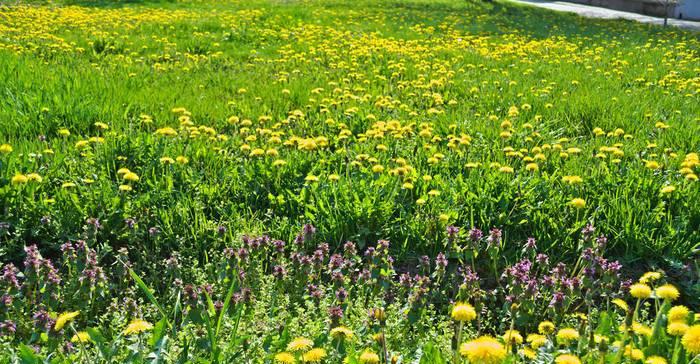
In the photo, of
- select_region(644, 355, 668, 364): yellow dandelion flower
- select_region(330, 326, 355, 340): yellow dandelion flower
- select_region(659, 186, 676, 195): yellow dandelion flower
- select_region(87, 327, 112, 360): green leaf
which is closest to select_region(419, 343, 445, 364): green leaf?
select_region(330, 326, 355, 340): yellow dandelion flower

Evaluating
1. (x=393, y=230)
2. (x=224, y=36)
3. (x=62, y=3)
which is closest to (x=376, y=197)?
(x=393, y=230)

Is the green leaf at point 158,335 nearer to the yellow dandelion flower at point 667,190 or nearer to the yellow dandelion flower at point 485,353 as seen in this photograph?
the yellow dandelion flower at point 485,353

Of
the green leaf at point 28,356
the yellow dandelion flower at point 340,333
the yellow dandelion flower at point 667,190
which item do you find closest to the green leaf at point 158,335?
the green leaf at point 28,356

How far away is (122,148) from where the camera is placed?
394cm

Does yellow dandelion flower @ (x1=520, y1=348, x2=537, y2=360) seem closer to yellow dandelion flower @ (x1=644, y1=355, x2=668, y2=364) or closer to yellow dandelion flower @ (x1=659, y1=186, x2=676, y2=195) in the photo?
yellow dandelion flower @ (x1=644, y1=355, x2=668, y2=364)

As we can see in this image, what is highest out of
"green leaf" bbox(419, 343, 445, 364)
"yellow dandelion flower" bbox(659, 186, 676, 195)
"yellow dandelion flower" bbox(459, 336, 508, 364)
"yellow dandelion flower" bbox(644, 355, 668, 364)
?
"yellow dandelion flower" bbox(459, 336, 508, 364)

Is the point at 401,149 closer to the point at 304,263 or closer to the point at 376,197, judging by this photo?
the point at 376,197

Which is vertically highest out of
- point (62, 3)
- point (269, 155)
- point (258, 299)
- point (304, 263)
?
point (62, 3)

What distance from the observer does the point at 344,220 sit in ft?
11.2

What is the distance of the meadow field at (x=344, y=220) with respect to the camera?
7.42 ft

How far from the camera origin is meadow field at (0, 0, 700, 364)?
7.42 ft

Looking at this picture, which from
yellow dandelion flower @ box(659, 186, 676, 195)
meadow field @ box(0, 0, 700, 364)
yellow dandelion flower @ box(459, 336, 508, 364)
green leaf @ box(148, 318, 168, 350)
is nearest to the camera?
yellow dandelion flower @ box(459, 336, 508, 364)

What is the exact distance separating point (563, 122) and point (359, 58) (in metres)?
3.37

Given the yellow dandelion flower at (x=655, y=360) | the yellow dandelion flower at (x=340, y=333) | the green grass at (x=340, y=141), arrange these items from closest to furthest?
the yellow dandelion flower at (x=655, y=360) → the yellow dandelion flower at (x=340, y=333) → the green grass at (x=340, y=141)
